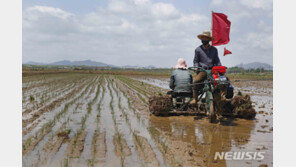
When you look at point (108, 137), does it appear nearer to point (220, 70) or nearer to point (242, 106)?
point (220, 70)

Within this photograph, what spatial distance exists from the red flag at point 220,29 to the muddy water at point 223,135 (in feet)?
6.84

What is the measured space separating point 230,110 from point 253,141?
210cm

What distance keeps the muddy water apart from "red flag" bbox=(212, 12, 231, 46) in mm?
2085

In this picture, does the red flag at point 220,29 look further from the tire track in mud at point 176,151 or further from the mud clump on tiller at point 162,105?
the tire track in mud at point 176,151

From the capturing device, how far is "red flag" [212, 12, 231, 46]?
6277mm

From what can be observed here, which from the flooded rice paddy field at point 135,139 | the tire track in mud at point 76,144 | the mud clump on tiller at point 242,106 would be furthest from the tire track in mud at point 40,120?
the mud clump on tiller at point 242,106

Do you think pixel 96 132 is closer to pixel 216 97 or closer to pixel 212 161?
pixel 212 161

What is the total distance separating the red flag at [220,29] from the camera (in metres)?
6.28

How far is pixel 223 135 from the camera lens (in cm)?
493

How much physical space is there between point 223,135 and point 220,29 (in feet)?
9.36

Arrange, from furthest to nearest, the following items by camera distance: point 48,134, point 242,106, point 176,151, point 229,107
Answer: point 229,107 → point 242,106 → point 48,134 → point 176,151

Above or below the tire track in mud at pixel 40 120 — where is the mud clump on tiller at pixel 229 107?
above

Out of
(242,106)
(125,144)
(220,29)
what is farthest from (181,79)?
(125,144)

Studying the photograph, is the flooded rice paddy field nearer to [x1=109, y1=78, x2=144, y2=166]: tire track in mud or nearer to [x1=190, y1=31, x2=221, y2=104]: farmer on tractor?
[x1=109, y1=78, x2=144, y2=166]: tire track in mud
